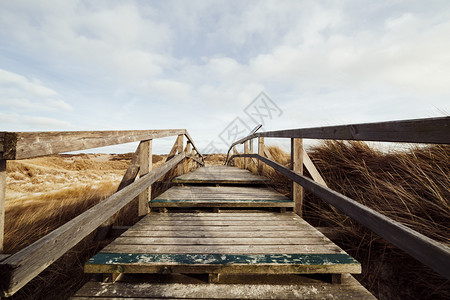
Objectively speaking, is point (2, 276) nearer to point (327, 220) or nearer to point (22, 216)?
point (327, 220)

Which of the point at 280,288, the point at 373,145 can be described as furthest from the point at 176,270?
the point at 373,145

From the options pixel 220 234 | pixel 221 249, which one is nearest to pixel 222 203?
pixel 220 234

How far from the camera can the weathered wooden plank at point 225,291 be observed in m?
1.30

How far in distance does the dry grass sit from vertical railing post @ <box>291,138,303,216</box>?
188mm

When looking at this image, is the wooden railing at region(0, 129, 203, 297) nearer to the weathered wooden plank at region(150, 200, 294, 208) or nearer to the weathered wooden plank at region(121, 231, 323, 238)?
the weathered wooden plank at region(121, 231, 323, 238)

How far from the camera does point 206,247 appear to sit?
169 centimetres

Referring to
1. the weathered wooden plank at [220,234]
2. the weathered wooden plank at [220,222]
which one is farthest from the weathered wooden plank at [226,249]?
the weathered wooden plank at [220,222]

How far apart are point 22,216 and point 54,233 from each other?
3151mm

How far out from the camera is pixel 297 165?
2.57 metres

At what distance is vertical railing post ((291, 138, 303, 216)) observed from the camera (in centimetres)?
257

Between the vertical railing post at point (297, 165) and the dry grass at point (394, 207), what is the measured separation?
19 centimetres

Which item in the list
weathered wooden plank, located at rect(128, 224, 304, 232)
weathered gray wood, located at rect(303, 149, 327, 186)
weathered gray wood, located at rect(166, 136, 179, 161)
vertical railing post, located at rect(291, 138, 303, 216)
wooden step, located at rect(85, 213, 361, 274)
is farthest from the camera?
weathered gray wood, located at rect(166, 136, 179, 161)

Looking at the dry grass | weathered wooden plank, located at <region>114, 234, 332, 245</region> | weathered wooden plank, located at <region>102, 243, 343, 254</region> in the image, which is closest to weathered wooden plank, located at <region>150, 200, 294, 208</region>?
the dry grass

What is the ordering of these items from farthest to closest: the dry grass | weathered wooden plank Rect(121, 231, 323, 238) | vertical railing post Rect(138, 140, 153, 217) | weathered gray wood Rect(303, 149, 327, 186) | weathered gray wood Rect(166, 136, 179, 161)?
weathered gray wood Rect(166, 136, 179, 161), vertical railing post Rect(138, 140, 153, 217), weathered gray wood Rect(303, 149, 327, 186), weathered wooden plank Rect(121, 231, 323, 238), the dry grass
